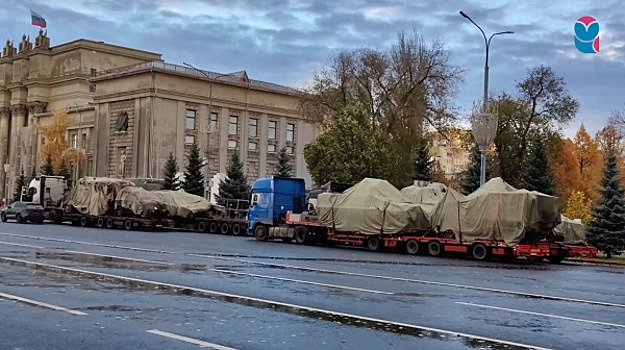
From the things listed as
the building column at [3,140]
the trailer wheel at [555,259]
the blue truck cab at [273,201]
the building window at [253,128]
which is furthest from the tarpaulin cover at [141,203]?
the building column at [3,140]

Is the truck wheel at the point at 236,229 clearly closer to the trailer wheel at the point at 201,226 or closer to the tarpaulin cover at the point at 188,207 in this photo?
the trailer wheel at the point at 201,226

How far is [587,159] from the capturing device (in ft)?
249

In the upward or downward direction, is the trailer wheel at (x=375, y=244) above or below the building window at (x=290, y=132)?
below

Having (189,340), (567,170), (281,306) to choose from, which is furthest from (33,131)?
(189,340)

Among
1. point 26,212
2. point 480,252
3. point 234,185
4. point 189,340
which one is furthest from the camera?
point 234,185

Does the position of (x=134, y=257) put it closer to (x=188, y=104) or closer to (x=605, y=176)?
(x=605, y=176)

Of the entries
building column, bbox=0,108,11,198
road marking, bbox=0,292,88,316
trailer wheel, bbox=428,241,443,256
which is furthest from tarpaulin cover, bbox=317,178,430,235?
building column, bbox=0,108,11,198

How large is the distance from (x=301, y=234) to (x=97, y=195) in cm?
2018

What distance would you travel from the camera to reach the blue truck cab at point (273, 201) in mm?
41312

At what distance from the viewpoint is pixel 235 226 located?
159 ft

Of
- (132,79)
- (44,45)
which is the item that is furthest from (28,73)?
(132,79)

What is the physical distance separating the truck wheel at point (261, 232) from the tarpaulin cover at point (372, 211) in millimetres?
4027

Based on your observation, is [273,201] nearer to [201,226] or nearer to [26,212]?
[201,226]

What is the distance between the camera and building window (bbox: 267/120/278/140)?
98.1m
